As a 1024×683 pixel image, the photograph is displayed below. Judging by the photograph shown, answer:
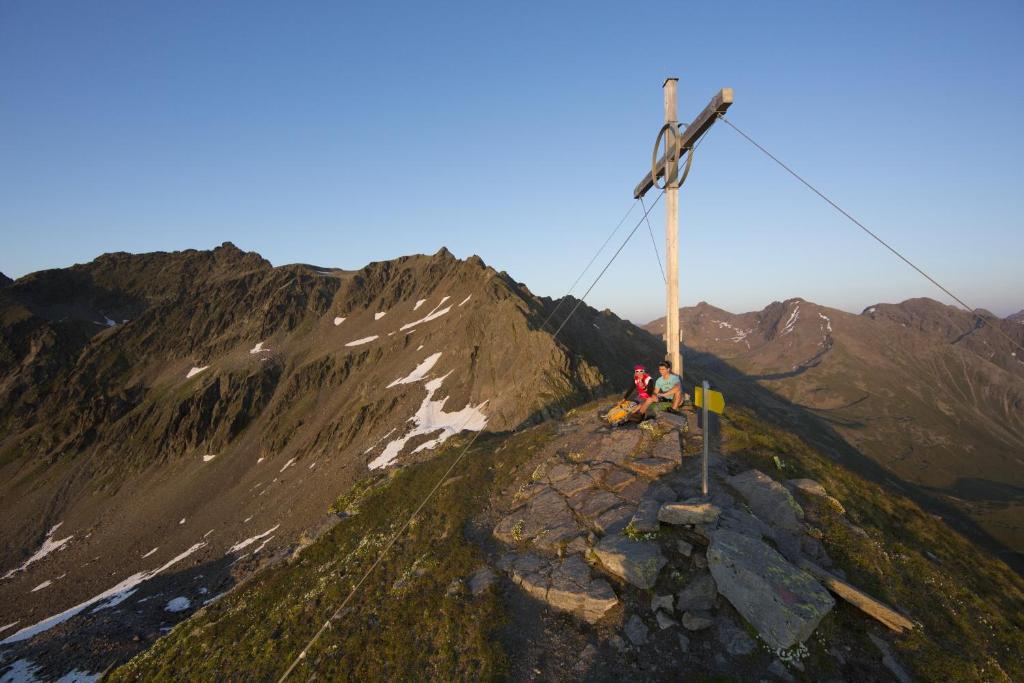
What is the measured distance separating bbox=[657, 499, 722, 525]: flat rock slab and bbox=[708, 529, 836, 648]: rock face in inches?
31.2

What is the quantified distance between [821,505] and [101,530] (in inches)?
3805

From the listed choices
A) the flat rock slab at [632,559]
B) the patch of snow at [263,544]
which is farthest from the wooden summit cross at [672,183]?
the patch of snow at [263,544]

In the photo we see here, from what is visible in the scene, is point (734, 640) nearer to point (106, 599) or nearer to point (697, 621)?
point (697, 621)

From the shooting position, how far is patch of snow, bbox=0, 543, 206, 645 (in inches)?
1838

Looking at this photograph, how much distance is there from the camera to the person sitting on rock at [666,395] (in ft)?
52.7

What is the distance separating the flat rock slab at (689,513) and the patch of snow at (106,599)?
62.0 meters

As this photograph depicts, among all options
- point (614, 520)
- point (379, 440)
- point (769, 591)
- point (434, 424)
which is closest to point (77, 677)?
point (379, 440)

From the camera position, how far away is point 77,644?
116 feet

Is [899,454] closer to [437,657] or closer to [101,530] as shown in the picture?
[437,657]

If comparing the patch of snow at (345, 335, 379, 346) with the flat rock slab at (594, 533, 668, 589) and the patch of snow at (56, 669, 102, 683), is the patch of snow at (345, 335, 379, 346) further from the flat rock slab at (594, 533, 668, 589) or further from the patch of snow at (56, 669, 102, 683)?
the flat rock slab at (594, 533, 668, 589)

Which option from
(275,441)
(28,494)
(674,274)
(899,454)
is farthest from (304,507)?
(899,454)

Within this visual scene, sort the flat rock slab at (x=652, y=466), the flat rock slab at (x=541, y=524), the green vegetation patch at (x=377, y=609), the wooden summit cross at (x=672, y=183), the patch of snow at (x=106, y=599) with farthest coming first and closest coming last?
the patch of snow at (x=106, y=599)
the wooden summit cross at (x=672, y=183)
the flat rock slab at (x=652, y=466)
the flat rock slab at (x=541, y=524)
the green vegetation patch at (x=377, y=609)

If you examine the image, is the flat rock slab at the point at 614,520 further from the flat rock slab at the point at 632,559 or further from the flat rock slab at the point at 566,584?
the flat rock slab at the point at 566,584

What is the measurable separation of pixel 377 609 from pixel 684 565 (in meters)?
8.46
